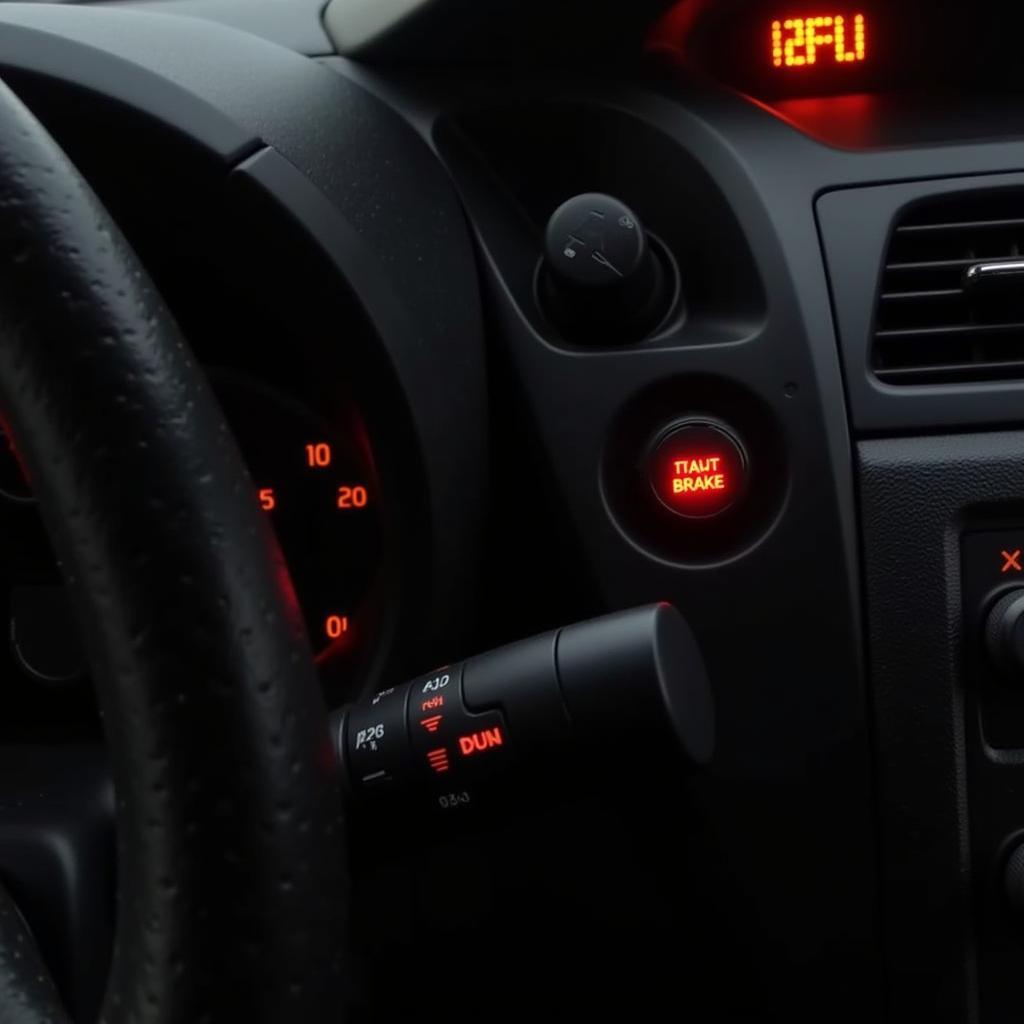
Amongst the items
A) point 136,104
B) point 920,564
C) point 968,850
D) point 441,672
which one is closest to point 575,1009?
point 968,850

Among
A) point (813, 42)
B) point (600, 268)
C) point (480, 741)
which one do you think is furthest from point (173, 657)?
point (813, 42)

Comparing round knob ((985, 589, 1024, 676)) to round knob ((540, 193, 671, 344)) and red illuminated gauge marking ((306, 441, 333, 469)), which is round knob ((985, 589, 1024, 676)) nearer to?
round knob ((540, 193, 671, 344))

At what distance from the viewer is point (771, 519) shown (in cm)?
110

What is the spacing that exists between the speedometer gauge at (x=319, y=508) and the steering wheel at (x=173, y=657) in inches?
24.3

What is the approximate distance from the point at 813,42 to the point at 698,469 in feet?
1.13

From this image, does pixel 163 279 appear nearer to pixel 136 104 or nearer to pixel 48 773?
pixel 136 104

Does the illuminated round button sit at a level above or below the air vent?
below

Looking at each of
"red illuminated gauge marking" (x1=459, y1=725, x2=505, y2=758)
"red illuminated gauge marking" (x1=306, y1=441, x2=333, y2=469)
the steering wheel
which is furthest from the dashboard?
the steering wheel

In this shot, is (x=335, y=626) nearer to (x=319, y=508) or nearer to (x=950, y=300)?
(x=319, y=508)

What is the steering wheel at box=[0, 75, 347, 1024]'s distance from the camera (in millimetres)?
483

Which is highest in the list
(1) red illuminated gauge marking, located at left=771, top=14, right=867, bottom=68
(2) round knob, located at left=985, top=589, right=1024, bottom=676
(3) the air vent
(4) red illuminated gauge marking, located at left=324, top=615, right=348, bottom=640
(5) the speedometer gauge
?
(1) red illuminated gauge marking, located at left=771, top=14, right=867, bottom=68

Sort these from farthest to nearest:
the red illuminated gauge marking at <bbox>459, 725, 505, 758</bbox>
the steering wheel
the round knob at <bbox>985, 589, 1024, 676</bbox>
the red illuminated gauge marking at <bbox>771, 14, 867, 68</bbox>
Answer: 1. the red illuminated gauge marking at <bbox>771, 14, 867, 68</bbox>
2. the round knob at <bbox>985, 589, 1024, 676</bbox>
3. the red illuminated gauge marking at <bbox>459, 725, 505, 758</bbox>
4. the steering wheel

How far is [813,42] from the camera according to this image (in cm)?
121

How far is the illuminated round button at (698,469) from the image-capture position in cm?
111
